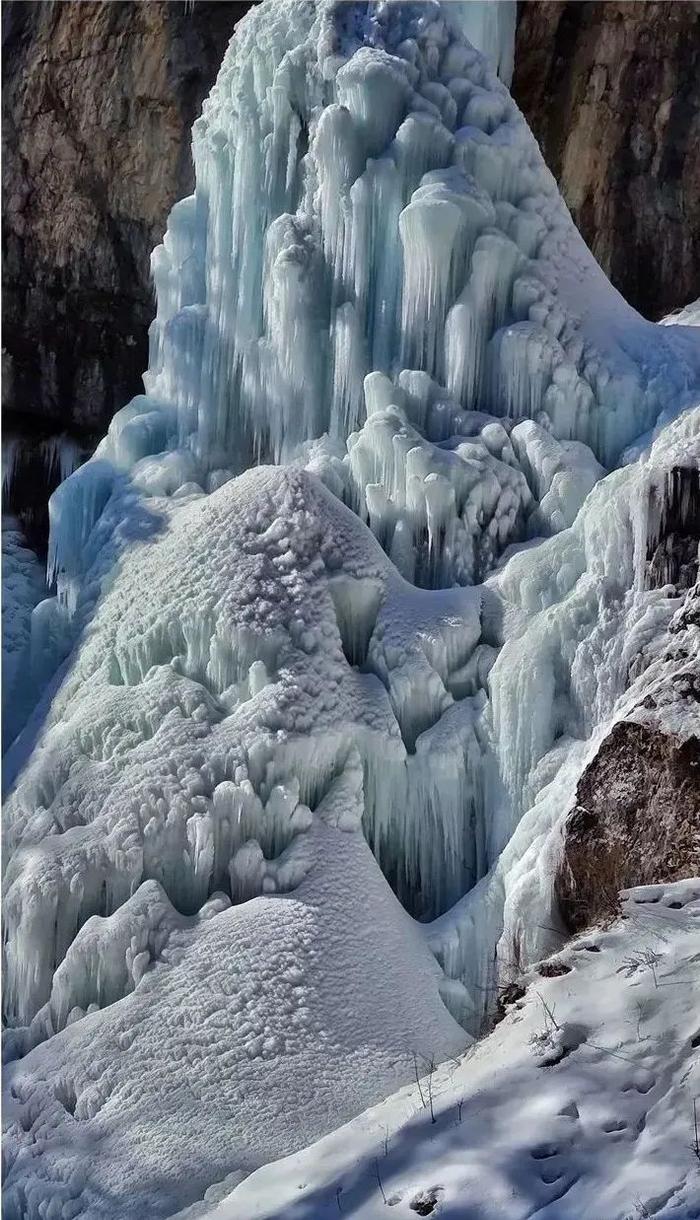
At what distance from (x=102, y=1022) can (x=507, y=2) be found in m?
11.5

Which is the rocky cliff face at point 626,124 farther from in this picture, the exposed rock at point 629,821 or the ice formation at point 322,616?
the exposed rock at point 629,821

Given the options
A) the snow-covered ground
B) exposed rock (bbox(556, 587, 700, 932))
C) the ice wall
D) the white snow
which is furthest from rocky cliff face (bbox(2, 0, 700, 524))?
the snow-covered ground

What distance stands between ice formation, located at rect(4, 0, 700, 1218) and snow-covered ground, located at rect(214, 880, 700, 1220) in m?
2.02

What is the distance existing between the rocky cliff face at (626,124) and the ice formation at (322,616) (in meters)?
5.00

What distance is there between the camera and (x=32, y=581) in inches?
600

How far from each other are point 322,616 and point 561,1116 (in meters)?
5.12

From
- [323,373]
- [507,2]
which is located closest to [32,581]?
[323,373]

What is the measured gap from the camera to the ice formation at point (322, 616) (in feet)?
28.8

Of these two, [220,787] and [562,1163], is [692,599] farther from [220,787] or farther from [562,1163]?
[562,1163]

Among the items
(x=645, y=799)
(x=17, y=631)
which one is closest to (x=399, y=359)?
(x=17, y=631)

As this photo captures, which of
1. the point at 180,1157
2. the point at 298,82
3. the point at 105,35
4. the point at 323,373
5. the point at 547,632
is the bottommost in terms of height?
the point at 180,1157

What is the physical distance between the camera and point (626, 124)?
57.1ft

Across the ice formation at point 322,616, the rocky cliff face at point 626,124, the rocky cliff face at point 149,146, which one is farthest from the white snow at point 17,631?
the rocky cliff face at point 626,124

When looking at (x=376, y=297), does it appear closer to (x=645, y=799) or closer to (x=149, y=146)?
(x=645, y=799)
